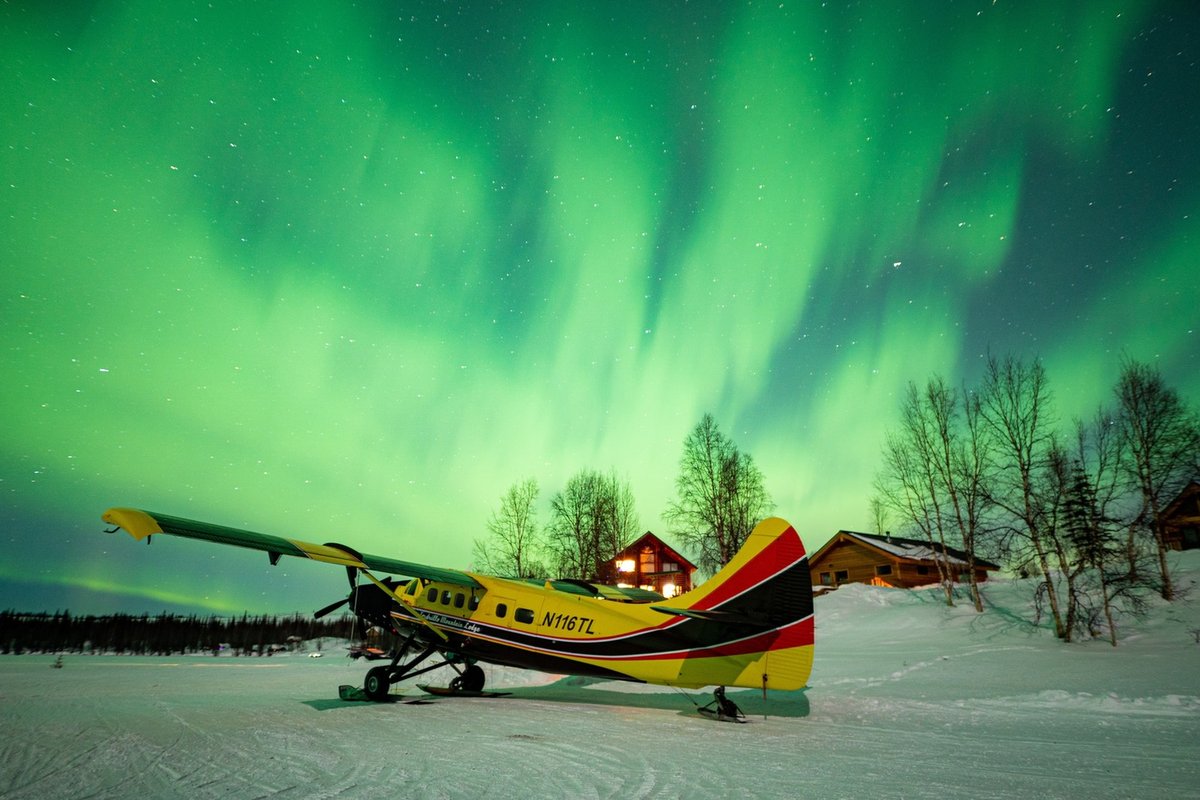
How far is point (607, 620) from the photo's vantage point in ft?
33.5

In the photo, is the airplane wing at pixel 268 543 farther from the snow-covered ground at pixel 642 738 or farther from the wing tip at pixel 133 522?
the snow-covered ground at pixel 642 738

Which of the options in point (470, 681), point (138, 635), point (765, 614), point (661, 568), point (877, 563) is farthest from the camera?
point (661, 568)

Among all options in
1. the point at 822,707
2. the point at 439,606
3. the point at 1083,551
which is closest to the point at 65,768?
the point at 439,606

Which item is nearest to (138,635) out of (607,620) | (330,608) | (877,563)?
(330,608)

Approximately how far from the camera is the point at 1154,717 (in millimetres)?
8477

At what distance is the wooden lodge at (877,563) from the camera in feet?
135

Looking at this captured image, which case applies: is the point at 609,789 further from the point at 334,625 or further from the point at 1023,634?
the point at 334,625

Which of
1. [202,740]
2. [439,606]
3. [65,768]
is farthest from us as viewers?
[439,606]

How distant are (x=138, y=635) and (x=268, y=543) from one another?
36.1m

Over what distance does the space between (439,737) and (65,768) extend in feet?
12.3

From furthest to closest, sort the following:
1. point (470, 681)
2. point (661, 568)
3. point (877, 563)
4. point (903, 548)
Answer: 1. point (661, 568)
2. point (903, 548)
3. point (877, 563)
4. point (470, 681)

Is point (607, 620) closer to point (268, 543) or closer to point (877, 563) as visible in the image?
point (268, 543)

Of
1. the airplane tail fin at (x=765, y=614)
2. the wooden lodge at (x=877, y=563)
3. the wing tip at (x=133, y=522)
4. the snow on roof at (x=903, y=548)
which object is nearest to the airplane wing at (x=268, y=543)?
the wing tip at (x=133, y=522)

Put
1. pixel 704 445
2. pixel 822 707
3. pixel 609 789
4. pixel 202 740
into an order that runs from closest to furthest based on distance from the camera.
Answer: pixel 609 789 → pixel 202 740 → pixel 822 707 → pixel 704 445
